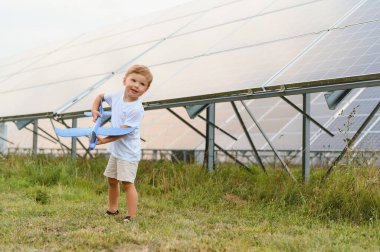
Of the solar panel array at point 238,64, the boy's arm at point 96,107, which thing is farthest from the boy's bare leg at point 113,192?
the solar panel array at point 238,64

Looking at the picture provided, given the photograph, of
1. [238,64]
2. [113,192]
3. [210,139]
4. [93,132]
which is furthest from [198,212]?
[238,64]

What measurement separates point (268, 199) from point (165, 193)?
143 centimetres

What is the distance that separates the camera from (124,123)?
15.7 ft

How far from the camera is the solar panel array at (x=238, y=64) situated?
682 cm

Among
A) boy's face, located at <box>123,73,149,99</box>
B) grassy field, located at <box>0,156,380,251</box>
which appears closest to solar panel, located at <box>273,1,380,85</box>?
grassy field, located at <box>0,156,380,251</box>

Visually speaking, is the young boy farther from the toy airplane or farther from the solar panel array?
the solar panel array

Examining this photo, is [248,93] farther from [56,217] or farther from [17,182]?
[17,182]

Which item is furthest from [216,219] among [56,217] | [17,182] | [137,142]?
[17,182]

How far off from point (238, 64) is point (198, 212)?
2838 mm

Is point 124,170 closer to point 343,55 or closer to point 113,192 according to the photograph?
point 113,192

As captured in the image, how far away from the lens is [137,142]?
502 centimetres

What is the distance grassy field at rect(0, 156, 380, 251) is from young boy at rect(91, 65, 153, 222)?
0.39 metres

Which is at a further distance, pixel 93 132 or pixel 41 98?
pixel 41 98

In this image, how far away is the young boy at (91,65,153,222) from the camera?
482cm
